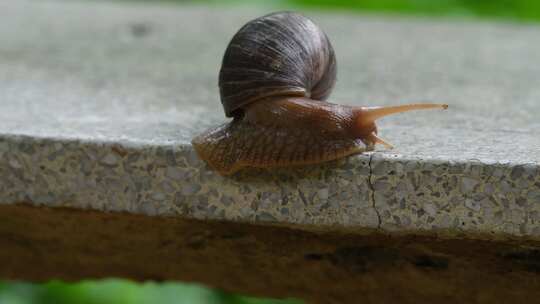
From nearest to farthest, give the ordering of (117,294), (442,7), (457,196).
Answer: (457,196) < (117,294) < (442,7)

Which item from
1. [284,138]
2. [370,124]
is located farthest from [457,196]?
[284,138]

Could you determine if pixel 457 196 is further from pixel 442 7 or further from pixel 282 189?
pixel 442 7

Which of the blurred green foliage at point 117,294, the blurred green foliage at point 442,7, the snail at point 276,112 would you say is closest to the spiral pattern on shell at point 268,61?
the snail at point 276,112

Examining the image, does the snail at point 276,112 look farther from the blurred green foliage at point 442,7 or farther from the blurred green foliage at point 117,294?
the blurred green foliage at point 442,7

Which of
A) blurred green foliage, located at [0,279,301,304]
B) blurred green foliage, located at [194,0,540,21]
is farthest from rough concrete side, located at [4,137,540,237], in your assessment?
blurred green foliage, located at [194,0,540,21]

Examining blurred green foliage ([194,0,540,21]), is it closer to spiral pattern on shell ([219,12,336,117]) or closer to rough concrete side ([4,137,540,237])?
spiral pattern on shell ([219,12,336,117])

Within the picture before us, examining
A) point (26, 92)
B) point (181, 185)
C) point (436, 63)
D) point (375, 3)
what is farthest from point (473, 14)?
point (181, 185)
